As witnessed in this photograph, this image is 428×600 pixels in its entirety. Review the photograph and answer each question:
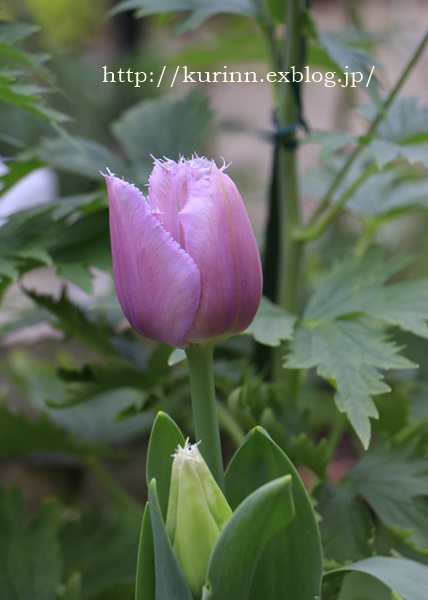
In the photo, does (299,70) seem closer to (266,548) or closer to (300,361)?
(300,361)

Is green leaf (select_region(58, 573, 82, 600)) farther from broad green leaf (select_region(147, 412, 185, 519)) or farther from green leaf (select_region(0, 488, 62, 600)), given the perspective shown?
broad green leaf (select_region(147, 412, 185, 519))

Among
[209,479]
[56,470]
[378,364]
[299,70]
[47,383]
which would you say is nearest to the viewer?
[209,479]

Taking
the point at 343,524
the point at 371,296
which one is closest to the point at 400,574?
the point at 343,524

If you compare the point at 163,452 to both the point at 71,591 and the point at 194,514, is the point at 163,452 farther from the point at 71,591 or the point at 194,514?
the point at 71,591

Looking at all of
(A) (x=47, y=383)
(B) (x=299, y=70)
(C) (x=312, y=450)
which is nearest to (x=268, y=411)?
(C) (x=312, y=450)

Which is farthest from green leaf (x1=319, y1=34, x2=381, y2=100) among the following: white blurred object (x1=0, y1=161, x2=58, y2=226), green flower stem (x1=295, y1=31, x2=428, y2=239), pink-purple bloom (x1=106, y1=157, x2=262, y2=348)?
white blurred object (x1=0, y1=161, x2=58, y2=226)

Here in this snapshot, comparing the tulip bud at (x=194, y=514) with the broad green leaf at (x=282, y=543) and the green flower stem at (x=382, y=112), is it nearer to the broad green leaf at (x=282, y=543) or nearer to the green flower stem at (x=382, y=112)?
the broad green leaf at (x=282, y=543)
